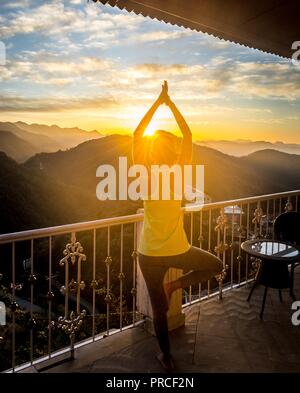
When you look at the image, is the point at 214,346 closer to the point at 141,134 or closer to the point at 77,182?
the point at 141,134

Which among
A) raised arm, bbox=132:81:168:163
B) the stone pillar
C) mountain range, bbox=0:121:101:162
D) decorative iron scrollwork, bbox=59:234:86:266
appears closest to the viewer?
raised arm, bbox=132:81:168:163

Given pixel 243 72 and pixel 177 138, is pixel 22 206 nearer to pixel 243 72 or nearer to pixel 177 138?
pixel 243 72

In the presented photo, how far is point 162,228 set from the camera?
2467 mm

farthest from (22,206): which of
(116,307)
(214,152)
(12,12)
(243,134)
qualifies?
(12,12)

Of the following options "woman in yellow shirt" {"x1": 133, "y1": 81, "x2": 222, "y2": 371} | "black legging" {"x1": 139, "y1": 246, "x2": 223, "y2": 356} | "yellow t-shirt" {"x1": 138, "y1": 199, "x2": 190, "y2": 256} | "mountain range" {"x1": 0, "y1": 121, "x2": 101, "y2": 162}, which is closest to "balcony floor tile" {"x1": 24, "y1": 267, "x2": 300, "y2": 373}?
"black legging" {"x1": 139, "y1": 246, "x2": 223, "y2": 356}

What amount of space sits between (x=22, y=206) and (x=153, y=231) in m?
38.7

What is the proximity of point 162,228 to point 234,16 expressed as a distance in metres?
2.73

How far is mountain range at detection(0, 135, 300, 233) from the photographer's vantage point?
1428 inches

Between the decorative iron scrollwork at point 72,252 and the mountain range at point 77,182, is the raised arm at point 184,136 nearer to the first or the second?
the decorative iron scrollwork at point 72,252

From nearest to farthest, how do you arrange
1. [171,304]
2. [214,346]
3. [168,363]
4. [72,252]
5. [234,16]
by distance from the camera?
[168,363], [72,252], [214,346], [171,304], [234,16]

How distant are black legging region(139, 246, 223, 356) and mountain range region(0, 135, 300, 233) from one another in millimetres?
29608

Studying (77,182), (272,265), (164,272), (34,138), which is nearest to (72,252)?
(164,272)

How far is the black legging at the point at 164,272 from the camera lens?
2529 mm

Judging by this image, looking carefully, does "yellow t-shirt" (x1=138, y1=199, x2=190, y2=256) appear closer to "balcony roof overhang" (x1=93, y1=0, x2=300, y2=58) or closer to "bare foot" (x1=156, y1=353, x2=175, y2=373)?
"bare foot" (x1=156, y1=353, x2=175, y2=373)
